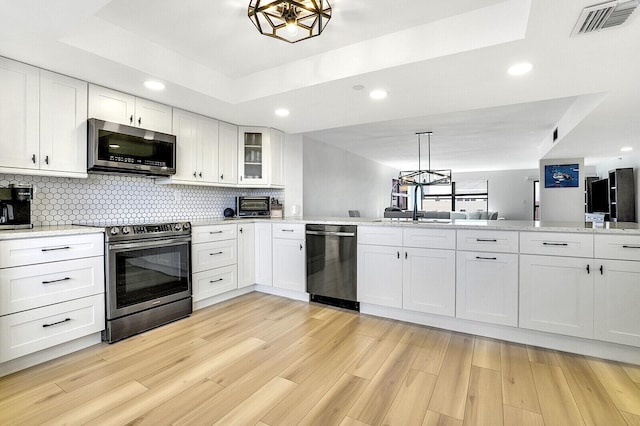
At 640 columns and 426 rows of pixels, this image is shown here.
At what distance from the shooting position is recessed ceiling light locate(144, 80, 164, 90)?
100 inches

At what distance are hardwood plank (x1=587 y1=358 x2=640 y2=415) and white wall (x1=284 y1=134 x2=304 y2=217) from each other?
11.0 ft

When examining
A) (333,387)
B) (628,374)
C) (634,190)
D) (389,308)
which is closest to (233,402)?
(333,387)

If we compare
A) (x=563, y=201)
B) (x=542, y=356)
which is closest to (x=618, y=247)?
(x=542, y=356)

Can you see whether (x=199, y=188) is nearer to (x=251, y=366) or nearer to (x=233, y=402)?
(x=251, y=366)

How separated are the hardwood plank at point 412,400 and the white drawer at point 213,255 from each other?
2.17 meters

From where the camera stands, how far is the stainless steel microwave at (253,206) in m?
4.05

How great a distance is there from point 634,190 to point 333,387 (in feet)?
27.0

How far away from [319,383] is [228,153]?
2.80 meters

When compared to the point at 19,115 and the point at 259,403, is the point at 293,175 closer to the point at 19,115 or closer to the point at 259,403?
the point at 19,115

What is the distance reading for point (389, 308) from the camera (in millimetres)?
2996

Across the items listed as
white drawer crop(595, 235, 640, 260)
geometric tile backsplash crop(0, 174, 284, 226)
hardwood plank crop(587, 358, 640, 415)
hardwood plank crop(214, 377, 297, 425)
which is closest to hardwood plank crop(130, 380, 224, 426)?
hardwood plank crop(214, 377, 297, 425)

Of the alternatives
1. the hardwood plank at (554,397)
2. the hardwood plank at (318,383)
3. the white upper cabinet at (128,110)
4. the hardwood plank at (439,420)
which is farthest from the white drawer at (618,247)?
the white upper cabinet at (128,110)

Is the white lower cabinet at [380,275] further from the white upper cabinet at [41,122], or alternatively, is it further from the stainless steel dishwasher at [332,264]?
the white upper cabinet at [41,122]

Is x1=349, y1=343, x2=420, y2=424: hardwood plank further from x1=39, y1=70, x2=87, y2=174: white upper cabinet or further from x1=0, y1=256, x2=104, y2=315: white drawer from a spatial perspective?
x1=39, y1=70, x2=87, y2=174: white upper cabinet
